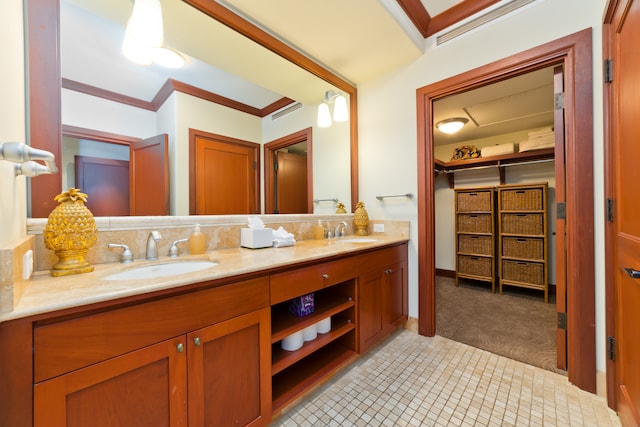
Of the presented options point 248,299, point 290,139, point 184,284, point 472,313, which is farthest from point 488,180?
point 184,284

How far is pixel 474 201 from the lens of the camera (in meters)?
3.30

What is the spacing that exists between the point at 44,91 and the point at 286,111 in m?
1.32

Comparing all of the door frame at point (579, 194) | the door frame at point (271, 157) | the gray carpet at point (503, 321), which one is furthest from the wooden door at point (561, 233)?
the door frame at point (271, 157)

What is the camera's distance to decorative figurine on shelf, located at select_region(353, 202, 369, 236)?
89.7 inches

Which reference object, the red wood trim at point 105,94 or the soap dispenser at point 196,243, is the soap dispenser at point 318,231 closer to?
the soap dispenser at point 196,243

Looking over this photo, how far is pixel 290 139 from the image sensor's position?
2.06 meters

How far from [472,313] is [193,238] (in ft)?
8.62

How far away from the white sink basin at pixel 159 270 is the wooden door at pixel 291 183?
0.81m

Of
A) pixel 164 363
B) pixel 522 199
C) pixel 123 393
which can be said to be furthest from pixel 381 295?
pixel 522 199

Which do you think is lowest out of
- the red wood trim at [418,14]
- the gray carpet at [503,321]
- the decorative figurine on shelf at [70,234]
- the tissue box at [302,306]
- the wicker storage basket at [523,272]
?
the gray carpet at [503,321]

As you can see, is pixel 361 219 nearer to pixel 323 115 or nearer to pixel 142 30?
pixel 323 115

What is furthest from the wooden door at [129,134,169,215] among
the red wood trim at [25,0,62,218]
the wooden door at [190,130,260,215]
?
the red wood trim at [25,0,62,218]

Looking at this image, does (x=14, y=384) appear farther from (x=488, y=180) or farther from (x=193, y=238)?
(x=488, y=180)

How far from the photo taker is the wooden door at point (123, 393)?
64 centimetres
